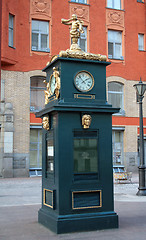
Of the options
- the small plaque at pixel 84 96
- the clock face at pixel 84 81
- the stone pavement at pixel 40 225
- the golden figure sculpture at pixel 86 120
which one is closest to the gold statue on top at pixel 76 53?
the clock face at pixel 84 81

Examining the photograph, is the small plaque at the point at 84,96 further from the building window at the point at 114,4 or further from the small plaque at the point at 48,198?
the building window at the point at 114,4

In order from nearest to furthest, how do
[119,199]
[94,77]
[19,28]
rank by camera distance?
[94,77], [119,199], [19,28]

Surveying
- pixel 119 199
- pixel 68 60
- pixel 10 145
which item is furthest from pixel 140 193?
pixel 10 145

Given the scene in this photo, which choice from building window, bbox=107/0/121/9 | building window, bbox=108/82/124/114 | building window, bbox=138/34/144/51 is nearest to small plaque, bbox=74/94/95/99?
building window, bbox=108/82/124/114

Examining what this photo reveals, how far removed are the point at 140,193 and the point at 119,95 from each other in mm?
14473

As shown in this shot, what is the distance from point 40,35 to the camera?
2531 cm

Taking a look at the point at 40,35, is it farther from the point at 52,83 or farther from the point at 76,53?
the point at 76,53

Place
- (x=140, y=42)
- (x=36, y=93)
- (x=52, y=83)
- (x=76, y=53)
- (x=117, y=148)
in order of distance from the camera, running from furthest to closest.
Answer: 1. (x=140, y=42)
2. (x=117, y=148)
3. (x=36, y=93)
4. (x=52, y=83)
5. (x=76, y=53)

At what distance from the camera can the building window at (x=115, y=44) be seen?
90.1ft

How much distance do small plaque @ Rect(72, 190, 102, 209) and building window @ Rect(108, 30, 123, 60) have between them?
20.9m

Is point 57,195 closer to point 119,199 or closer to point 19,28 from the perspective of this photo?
point 119,199

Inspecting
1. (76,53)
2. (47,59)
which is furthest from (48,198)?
(47,59)

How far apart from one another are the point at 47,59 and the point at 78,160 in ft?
60.3

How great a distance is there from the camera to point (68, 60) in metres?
7.73
